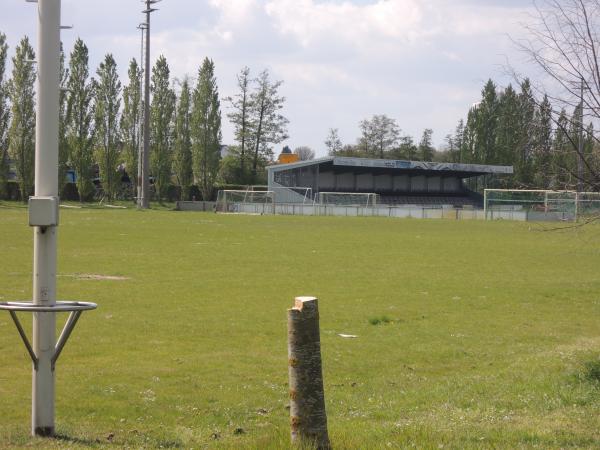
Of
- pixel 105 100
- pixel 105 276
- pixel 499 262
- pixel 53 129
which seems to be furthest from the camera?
pixel 105 100

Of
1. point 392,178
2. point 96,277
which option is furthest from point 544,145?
point 392,178

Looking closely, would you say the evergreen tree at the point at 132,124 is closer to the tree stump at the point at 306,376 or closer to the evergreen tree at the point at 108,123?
the evergreen tree at the point at 108,123

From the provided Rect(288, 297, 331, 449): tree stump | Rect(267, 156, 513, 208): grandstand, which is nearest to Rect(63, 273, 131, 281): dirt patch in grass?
Rect(288, 297, 331, 449): tree stump

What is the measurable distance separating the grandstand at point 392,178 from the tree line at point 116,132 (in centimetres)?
933

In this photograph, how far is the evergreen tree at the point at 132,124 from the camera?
87875mm

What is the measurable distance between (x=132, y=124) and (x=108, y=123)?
11.5ft

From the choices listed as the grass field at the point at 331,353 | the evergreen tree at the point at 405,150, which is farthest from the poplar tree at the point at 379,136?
the grass field at the point at 331,353

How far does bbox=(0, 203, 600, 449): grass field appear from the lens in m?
7.31

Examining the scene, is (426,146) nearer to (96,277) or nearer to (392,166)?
(392,166)

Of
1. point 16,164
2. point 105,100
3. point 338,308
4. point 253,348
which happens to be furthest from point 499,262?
point 105,100

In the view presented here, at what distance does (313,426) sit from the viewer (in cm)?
565

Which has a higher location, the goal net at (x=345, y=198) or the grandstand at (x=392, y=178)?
the grandstand at (x=392, y=178)

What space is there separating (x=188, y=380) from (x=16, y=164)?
70.0 m

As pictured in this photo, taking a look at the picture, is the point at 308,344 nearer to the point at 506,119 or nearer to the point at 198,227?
the point at 506,119
